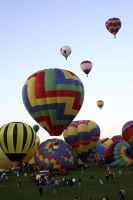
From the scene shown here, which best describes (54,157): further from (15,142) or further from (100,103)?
(100,103)

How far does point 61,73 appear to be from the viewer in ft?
90.1

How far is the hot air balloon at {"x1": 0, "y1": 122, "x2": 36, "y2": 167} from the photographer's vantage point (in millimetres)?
32094

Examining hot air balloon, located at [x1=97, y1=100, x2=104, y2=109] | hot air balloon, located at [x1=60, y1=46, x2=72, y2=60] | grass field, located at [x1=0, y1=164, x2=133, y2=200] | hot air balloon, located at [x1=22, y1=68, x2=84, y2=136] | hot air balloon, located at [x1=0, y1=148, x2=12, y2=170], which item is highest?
hot air balloon, located at [x1=60, y1=46, x2=72, y2=60]

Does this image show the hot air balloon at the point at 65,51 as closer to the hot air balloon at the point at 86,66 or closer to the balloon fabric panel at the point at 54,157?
the hot air balloon at the point at 86,66

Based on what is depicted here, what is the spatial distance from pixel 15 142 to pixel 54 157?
4.81m

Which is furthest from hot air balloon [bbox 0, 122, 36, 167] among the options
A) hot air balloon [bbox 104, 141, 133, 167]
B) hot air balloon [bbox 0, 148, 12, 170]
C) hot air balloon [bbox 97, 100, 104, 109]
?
hot air balloon [bbox 97, 100, 104, 109]

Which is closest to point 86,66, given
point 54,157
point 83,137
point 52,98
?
point 83,137

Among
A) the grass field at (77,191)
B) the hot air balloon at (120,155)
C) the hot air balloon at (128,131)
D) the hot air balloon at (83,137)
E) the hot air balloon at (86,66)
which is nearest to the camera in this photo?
the grass field at (77,191)

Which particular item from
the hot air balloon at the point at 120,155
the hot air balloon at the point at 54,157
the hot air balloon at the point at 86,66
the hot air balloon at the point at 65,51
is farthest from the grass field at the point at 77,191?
the hot air balloon at the point at 65,51

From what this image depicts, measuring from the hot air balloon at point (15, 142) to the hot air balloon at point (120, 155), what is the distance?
882 centimetres

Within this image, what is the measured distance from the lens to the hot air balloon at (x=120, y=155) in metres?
32.9

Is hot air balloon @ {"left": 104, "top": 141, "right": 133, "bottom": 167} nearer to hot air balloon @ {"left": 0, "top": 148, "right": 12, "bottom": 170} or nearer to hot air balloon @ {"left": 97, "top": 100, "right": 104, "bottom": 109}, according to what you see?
hot air balloon @ {"left": 0, "top": 148, "right": 12, "bottom": 170}

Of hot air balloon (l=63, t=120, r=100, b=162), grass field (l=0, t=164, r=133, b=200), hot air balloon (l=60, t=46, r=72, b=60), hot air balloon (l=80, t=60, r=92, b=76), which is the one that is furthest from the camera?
hot air balloon (l=80, t=60, r=92, b=76)

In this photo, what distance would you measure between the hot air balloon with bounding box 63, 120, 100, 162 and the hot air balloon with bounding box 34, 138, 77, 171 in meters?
5.02
